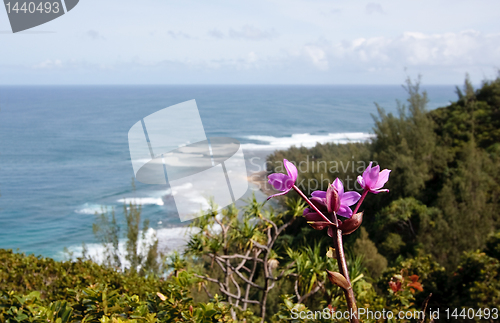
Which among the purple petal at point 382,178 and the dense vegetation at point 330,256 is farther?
the dense vegetation at point 330,256

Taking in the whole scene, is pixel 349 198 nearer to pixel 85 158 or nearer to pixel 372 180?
pixel 372 180

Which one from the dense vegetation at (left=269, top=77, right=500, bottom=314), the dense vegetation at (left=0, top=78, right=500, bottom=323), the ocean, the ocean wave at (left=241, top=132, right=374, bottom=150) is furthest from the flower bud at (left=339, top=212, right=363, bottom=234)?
the ocean wave at (left=241, top=132, right=374, bottom=150)

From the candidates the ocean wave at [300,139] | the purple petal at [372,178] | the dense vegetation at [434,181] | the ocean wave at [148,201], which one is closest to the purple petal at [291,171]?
the purple petal at [372,178]

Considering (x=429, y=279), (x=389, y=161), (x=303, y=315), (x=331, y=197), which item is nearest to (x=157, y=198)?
(x=389, y=161)

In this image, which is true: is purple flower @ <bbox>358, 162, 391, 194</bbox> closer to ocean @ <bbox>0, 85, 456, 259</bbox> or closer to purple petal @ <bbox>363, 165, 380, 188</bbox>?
purple petal @ <bbox>363, 165, 380, 188</bbox>

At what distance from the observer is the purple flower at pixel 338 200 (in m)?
0.49

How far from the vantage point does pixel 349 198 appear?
54 centimetres

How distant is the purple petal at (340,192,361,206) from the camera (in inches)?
21.1

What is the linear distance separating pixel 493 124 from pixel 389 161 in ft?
13.3

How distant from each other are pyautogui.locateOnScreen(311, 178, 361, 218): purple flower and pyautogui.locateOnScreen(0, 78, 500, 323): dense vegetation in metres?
0.09
